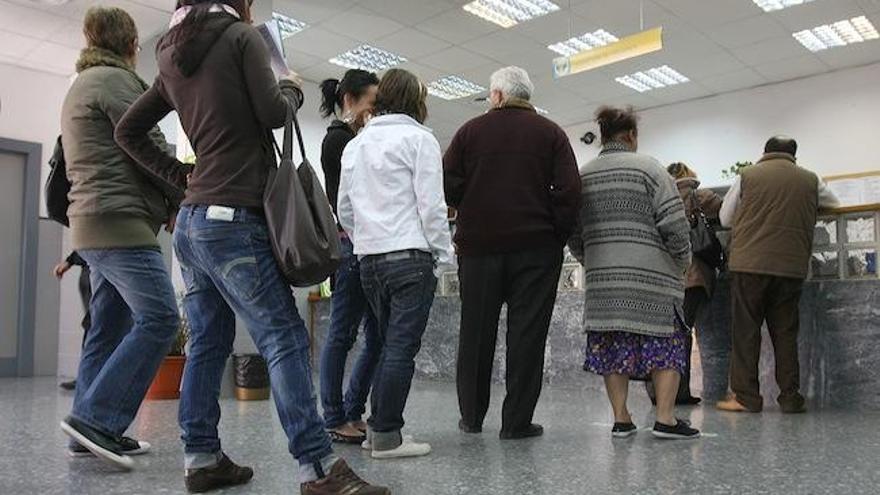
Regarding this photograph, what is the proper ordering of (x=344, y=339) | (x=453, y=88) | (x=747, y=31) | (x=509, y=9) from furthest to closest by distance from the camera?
(x=453, y=88) < (x=747, y=31) < (x=509, y=9) < (x=344, y=339)

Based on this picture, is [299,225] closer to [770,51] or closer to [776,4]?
[776,4]

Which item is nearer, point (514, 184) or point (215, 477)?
point (215, 477)

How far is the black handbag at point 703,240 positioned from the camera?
3.51 metres

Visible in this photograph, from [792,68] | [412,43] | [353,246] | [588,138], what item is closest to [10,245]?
[412,43]

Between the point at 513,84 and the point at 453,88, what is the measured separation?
24.3 feet

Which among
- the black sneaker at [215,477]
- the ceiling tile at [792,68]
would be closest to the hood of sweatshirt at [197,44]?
the black sneaker at [215,477]

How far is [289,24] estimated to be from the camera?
298 inches

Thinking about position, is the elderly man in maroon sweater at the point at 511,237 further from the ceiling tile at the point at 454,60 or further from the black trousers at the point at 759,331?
the ceiling tile at the point at 454,60

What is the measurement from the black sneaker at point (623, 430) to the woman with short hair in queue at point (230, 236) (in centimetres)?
127

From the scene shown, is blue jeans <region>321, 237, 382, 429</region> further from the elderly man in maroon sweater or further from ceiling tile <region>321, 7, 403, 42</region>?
ceiling tile <region>321, 7, 403, 42</region>

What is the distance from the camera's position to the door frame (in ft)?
20.1

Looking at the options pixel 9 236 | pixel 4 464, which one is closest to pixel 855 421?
pixel 4 464

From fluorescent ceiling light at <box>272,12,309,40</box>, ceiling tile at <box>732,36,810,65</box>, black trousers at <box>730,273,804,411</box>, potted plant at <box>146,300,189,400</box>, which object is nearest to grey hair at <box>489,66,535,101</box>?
black trousers at <box>730,273,804,411</box>

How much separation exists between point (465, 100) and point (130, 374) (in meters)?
8.95
